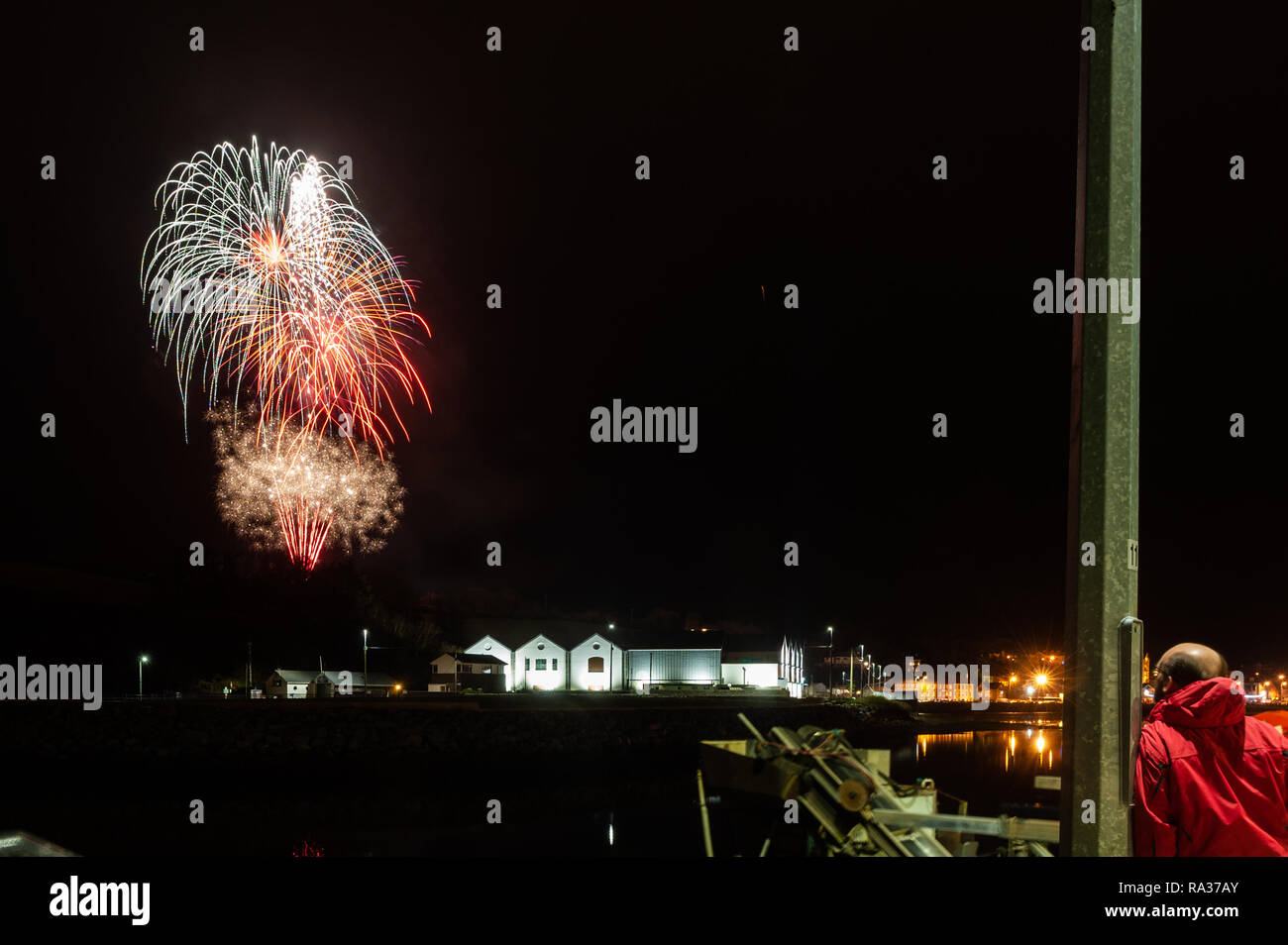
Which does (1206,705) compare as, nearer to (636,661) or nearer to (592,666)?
(592,666)

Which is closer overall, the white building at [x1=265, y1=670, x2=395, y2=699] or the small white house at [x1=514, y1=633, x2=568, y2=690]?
the white building at [x1=265, y1=670, x2=395, y2=699]

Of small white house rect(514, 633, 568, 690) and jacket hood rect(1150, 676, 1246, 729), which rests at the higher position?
jacket hood rect(1150, 676, 1246, 729)

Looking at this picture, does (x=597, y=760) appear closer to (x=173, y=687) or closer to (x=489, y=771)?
(x=489, y=771)

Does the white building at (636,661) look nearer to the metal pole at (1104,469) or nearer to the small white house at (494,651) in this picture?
the small white house at (494,651)

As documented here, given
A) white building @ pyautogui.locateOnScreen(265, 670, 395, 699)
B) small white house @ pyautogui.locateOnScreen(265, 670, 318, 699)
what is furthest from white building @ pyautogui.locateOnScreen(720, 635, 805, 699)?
small white house @ pyautogui.locateOnScreen(265, 670, 318, 699)

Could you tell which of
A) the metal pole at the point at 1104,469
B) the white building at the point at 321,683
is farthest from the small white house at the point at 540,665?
the metal pole at the point at 1104,469

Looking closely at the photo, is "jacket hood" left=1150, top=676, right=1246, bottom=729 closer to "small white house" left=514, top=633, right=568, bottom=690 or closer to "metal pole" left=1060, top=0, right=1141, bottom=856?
"metal pole" left=1060, top=0, right=1141, bottom=856
